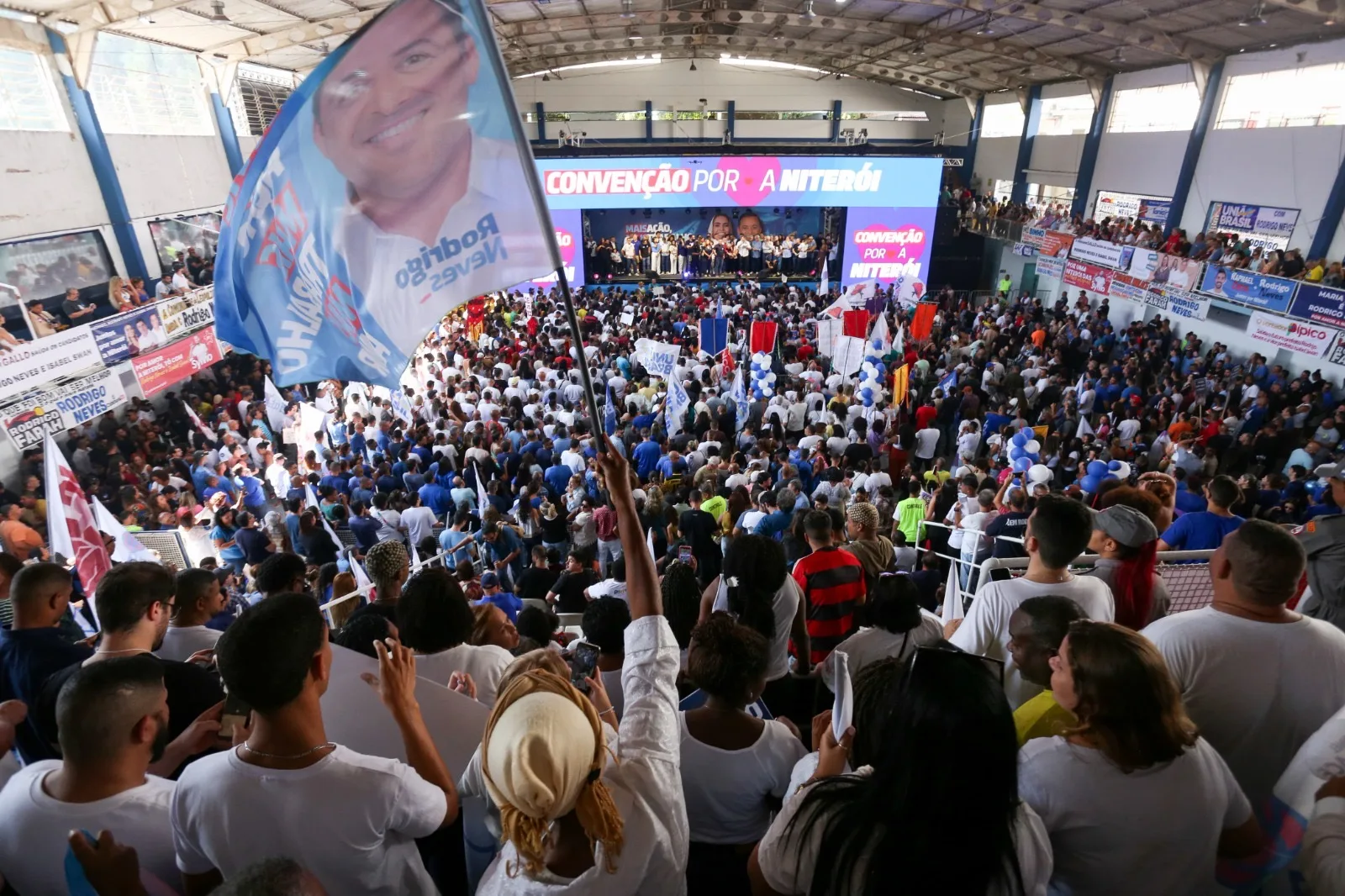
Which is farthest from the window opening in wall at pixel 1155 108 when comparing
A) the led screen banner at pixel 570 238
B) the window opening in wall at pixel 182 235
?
the window opening in wall at pixel 182 235

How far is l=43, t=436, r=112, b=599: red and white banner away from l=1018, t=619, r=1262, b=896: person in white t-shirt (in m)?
5.33

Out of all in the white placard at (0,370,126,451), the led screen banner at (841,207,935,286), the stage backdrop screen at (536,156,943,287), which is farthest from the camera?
the led screen banner at (841,207,935,286)

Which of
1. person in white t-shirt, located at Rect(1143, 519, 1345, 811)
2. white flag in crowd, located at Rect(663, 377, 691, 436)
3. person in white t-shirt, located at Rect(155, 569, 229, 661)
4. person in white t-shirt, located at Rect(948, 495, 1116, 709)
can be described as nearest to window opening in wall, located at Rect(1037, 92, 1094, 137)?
white flag in crowd, located at Rect(663, 377, 691, 436)

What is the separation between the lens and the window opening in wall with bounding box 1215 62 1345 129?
12.8 metres

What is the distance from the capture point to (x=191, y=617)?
2891 mm

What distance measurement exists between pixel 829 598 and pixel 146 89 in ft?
55.7

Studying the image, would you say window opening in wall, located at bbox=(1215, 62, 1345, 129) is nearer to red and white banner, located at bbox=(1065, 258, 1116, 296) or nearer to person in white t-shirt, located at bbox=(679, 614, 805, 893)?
red and white banner, located at bbox=(1065, 258, 1116, 296)

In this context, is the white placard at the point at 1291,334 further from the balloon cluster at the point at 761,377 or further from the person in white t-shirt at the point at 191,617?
the person in white t-shirt at the point at 191,617

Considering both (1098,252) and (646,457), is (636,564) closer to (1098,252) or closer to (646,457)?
(646,457)

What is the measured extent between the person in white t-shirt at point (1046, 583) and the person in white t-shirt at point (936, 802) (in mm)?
1325

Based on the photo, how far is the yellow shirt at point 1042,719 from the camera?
1.92 metres

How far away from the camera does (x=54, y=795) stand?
65.6 inches

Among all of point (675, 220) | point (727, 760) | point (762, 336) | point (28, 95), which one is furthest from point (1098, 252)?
point (28, 95)

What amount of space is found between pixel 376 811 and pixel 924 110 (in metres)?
31.6
